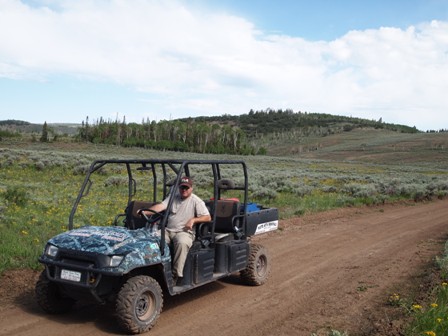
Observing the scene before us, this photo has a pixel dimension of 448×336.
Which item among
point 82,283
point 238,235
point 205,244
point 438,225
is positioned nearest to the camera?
point 82,283

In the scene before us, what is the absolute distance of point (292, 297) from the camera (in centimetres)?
817

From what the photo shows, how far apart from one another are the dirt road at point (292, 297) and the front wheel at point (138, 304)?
23 centimetres

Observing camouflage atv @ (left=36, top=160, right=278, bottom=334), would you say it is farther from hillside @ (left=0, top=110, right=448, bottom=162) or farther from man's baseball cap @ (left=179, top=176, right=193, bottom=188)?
hillside @ (left=0, top=110, right=448, bottom=162)

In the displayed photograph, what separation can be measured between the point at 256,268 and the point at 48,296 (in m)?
3.76

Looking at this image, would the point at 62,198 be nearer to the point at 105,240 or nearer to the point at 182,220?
the point at 182,220

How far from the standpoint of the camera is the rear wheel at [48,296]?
670cm

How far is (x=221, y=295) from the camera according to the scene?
8.23 metres

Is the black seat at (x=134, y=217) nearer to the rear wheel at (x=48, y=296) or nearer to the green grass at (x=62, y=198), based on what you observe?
the rear wheel at (x=48, y=296)

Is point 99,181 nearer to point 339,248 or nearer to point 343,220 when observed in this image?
point 343,220

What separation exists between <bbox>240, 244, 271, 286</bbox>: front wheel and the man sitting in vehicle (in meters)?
1.64

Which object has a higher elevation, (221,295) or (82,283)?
(82,283)

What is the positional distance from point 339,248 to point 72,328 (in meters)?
7.89

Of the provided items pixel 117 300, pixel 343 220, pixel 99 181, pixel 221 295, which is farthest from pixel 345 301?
pixel 99 181

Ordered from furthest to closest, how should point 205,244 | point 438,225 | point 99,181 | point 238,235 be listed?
point 99,181, point 438,225, point 238,235, point 205,244
